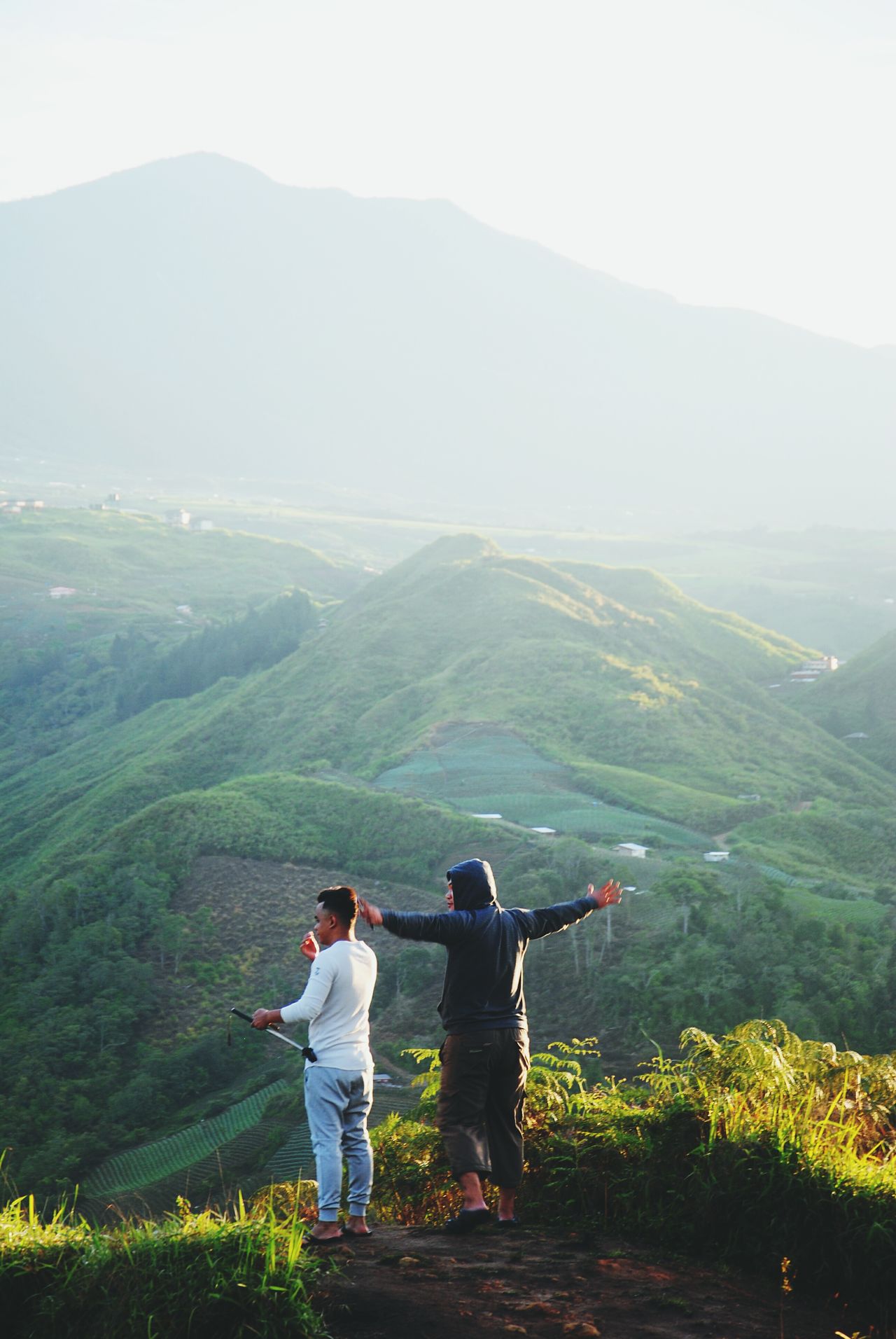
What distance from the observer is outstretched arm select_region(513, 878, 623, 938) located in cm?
495

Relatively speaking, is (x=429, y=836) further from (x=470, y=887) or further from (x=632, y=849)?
(x=470, y=887)

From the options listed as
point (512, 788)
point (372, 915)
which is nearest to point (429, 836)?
point (512, 788)

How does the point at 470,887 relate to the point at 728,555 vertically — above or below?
below

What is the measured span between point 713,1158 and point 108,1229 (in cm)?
229

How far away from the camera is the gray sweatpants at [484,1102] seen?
4672 millimetres

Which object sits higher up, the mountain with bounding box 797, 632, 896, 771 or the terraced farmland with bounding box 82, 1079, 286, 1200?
the mountain with bounding box 797, 632, 896, 771

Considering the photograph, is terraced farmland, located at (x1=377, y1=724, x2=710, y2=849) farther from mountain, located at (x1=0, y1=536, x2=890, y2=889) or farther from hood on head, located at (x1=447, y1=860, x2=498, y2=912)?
hood on head, located at (x1=447, y1=860, x2=498, y2=912)

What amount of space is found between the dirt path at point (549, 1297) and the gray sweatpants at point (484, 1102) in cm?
31

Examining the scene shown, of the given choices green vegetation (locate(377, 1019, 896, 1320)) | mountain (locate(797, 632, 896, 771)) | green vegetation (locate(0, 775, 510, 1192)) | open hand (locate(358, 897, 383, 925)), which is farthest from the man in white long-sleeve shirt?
mountain (locate(797, 632, 896, 771))

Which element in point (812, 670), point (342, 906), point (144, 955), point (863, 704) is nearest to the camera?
point (342, 906)

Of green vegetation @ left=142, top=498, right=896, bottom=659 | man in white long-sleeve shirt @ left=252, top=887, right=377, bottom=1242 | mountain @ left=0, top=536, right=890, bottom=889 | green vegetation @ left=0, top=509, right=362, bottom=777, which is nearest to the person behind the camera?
man in white long-sleeve shirt @ left=252, top=887, right=377, bottom=1242

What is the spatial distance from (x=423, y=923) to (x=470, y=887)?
0.29m

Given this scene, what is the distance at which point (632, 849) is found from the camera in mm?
19766

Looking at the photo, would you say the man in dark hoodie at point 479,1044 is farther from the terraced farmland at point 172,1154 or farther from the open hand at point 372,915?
the terraced farmland at point 172,1154
